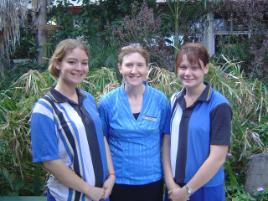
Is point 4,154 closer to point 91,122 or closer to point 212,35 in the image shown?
point 91,122

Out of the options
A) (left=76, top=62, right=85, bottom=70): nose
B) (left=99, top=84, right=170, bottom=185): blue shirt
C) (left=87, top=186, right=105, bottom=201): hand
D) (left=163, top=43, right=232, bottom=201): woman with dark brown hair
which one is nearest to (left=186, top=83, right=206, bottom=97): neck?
(left=163, top=43, right=232, bottom=201): woman with dark brown hair

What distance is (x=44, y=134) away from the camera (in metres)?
3.32

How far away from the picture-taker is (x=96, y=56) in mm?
8602

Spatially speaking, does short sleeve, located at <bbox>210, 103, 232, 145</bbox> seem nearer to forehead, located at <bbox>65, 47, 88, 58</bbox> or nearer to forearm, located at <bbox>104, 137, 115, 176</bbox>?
forearm, located at <bbox>104, 137, 115, 176</bbox>

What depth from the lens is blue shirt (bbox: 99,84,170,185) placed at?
3746mm

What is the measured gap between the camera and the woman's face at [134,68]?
3772 mm

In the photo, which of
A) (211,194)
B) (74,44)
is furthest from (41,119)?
(211,194)

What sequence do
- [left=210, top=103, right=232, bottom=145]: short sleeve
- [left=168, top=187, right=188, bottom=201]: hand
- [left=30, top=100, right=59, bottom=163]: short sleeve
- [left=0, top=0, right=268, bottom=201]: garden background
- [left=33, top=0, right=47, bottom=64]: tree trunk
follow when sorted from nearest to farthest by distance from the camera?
[left=30, top=100, right=59, bottom=163]: short sleeve < [left=210, top=103, right=232, bottom=145]: short sleeve < [left=168, top=187, right=188, bottom=201]: hand < [left=0, top=0, right=268, bottom=201]: garden background < [left=33, top=0, right=47, bottom=64]: tree trunk

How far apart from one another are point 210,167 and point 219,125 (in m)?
0.29

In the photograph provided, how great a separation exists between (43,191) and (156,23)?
164 inches

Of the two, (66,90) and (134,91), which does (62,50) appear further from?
(134,91)

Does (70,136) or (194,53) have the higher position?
(194,53)

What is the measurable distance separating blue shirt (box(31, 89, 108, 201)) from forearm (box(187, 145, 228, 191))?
66 cm

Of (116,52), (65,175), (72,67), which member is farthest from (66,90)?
(116,52)
